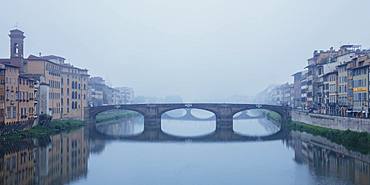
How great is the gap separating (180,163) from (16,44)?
24.3m

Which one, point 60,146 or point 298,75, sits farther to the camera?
point 298,75

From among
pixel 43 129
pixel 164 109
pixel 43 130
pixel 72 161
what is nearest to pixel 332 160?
pixel 72 161

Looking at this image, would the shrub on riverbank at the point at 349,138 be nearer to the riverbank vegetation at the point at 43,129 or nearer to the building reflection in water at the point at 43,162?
the building reflection in water at the point at 43,162

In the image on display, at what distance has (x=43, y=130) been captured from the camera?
129ft

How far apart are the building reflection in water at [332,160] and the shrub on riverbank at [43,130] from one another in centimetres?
1741

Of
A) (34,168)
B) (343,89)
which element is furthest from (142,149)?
(343,89)

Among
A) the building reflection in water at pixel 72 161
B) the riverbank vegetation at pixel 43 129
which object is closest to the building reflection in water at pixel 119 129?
the riverbank vegetation at pixel 43 129

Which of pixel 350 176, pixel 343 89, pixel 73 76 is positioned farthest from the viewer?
pixel 73 76

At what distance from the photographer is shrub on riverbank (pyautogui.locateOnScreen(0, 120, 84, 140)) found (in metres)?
33.5

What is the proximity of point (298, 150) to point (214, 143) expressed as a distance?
879 centimetres

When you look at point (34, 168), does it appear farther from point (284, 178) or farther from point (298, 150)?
A: point (298, 150)

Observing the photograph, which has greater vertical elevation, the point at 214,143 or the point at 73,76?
the point at 73,76

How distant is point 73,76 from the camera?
2277 inches

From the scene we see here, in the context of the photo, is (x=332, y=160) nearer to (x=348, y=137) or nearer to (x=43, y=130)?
(x=348, y=137)
